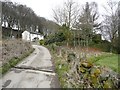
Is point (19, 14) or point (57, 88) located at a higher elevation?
point (19, 14)

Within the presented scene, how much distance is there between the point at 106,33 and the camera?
162 feet

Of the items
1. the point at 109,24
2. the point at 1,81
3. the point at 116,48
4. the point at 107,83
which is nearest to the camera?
the point at 107,83

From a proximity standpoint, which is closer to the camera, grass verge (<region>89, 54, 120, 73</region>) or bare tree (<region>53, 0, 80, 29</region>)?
grass verge (<region>89, 54, 120, 73</region>)

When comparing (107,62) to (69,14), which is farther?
(69,14)

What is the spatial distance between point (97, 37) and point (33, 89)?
123ft

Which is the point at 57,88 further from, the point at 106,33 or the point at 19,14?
the point at 19,14

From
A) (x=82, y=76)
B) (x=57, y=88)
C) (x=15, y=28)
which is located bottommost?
(x=57, y=88)

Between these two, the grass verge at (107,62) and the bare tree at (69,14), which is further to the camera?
the bare tree at (69,14)

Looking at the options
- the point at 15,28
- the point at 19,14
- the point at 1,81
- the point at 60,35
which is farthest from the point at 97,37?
the point at 1,81

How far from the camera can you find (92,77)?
9961 millimetres

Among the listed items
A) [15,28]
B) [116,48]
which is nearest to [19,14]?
[15,28]

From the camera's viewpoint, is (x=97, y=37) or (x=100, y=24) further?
(x=100, y=24)

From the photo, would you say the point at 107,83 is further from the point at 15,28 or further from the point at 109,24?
the point at 15,28

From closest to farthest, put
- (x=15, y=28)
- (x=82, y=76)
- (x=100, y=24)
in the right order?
1. (x=82, y=76)
2. (x=100, y=24)
3. (x=15, y=28)
